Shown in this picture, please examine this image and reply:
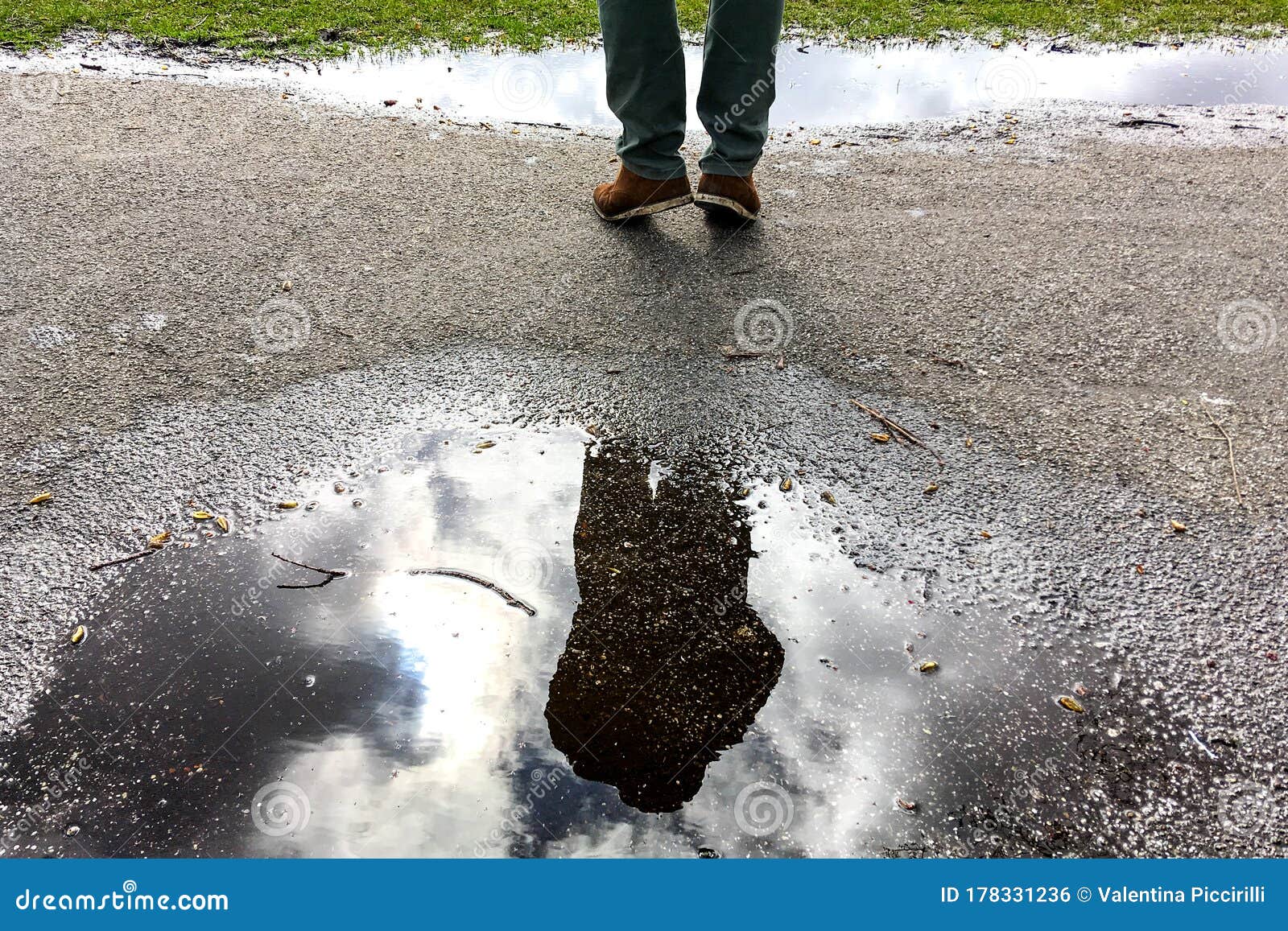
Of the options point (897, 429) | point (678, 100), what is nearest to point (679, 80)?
Result: point (678, 100)

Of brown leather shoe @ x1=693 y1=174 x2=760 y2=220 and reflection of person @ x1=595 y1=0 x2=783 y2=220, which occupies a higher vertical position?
reflection of person @ x1=595 y1=0 x2=783 y2=220

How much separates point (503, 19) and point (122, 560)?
17.4 ft

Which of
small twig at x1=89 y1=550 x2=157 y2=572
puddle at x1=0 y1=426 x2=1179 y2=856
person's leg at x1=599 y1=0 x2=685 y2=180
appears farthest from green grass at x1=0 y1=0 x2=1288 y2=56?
puddle at x1=0 y1=426 x2=1179 y2=856

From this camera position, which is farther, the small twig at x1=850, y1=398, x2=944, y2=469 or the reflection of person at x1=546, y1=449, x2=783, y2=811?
the small twig at x1=850, y1=398, x2=944, y2=469

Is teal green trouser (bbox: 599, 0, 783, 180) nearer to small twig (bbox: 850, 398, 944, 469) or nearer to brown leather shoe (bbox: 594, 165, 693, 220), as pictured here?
brown leather shoe (bbox: 594, 165, 693, 220)

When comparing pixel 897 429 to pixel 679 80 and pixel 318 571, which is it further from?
pixel 679 80

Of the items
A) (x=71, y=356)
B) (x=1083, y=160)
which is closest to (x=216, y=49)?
(x=71, y=356)

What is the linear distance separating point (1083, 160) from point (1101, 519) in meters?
2.77

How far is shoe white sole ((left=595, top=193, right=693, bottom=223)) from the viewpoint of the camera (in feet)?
12.3

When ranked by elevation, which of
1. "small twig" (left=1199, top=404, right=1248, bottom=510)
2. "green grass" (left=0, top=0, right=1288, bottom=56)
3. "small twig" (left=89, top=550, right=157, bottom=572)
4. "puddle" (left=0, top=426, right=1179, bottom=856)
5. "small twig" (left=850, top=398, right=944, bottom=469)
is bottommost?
"puddle" (left=0, top=426, right=1179, bottom=856)

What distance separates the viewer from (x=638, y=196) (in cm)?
375

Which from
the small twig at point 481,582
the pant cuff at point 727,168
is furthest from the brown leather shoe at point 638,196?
the small twig at point 481,582

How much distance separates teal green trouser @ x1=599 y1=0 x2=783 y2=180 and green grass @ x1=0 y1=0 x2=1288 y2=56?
2.59 metres

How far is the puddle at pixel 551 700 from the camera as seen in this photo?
1.73 meters
